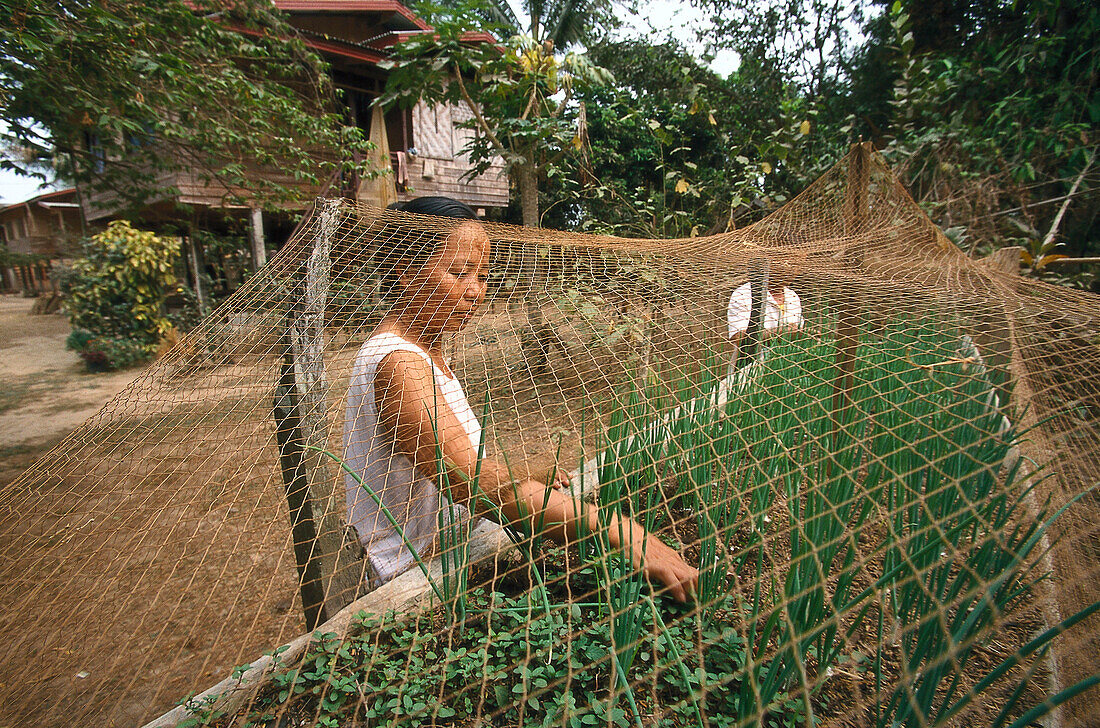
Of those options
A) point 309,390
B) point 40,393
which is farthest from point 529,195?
point 40,393

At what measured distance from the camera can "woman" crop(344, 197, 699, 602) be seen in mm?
1124

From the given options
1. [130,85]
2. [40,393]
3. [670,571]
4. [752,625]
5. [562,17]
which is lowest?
[40,393]

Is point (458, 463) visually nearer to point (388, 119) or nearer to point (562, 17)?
→ point (388, 119)

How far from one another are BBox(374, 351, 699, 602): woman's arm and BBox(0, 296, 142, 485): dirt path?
4176 mm

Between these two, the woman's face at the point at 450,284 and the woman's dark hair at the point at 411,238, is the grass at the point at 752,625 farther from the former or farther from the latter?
the woman's dark hair at the point at 411,238

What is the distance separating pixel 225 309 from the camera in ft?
4.24

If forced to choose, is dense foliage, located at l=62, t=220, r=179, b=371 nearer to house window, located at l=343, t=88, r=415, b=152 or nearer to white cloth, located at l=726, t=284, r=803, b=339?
house window, located at l=343, t=88, r=415, b=152

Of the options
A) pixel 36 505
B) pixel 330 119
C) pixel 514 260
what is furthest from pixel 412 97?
pixel 36 505

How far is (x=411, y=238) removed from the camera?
62.1 inches

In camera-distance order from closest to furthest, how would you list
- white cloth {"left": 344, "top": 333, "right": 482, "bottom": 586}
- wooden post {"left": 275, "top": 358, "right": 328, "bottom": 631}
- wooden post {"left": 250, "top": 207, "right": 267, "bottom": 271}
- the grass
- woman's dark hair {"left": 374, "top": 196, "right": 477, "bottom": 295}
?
the grass, white cloth {"left": 344, "top": 333, "right": 482, "bottom": 586}, wooden post {"left": 275, "top": 358, "right": 328, "bottom": 631}, woman's dark hair {"left": 374, "top": 196, "right": 477, "bottom": 295}, wooden post {"left": 250, "top": 207, "right": 267, "bottom": 271}

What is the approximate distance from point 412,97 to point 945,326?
378cm

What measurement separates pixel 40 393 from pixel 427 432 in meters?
8.18

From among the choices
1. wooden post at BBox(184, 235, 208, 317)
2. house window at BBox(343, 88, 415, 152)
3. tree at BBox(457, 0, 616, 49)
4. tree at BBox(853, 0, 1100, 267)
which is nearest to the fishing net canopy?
tree at BBox(853, 0, 1100, 267)

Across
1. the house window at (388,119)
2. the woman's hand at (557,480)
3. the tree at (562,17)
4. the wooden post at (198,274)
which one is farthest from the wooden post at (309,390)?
the tree at (562,17)
